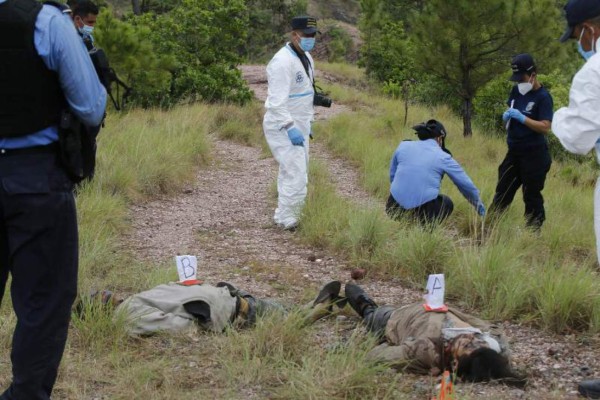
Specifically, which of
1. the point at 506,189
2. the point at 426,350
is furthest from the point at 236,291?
the point at 506,189

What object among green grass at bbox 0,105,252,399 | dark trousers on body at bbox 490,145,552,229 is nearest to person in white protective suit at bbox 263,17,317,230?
green grass at bbox 0,105,252,399

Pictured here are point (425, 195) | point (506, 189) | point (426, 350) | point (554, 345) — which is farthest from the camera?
point (506, 189)

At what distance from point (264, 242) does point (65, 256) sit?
3.68 metres

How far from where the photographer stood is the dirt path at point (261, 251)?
12.4 feet

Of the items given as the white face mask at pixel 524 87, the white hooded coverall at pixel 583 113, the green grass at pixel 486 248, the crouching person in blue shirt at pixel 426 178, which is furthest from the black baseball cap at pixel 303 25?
the white hooded coverall at pixel 583 113

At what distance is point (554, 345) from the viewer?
4.04 m

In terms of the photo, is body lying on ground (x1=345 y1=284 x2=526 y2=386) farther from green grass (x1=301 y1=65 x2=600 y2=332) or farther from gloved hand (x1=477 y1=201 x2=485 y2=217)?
gloved hand (x1=477 y1=201 x2=485 y2=217)

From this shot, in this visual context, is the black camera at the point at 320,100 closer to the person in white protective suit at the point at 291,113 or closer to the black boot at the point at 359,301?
the person in white protective suit at the point at 291,113

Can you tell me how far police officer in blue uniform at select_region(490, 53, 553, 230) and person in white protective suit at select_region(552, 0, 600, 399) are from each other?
2792 mm

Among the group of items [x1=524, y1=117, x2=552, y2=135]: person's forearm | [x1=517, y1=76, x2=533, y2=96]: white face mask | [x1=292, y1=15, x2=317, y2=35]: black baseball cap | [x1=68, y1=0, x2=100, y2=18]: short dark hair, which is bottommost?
[x1=524, y1=117, x2=552, y2=135]: person's forearm

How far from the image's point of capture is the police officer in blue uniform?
625cm

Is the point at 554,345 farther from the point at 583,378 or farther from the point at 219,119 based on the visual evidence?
the point at 219,119

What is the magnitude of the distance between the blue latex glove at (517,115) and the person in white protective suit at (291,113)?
1714 mm

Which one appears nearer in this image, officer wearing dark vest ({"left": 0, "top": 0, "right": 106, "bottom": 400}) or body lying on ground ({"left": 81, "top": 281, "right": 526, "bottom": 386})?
officer wearing dark vest ({"left": 0, "top": 0, "right": 106, "bottom": 400})
